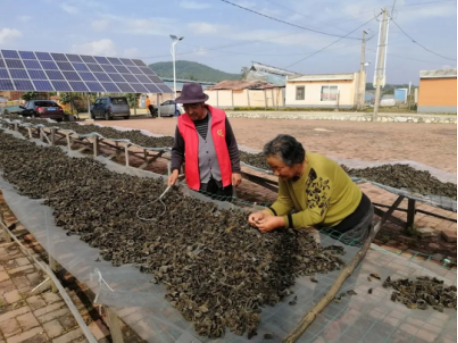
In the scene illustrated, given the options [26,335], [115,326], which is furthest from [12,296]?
[115,326]

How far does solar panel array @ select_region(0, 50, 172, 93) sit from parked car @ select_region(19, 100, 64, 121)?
1.01 m

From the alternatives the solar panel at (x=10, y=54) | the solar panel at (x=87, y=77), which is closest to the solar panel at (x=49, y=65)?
the solar panel at (x=10, y=54)

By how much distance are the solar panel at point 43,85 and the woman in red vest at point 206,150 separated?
18023 millimetres

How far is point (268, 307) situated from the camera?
5.06 feet

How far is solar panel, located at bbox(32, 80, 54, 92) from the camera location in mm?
18328

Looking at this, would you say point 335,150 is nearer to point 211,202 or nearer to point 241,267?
point 211,202

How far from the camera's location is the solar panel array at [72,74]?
18625mm

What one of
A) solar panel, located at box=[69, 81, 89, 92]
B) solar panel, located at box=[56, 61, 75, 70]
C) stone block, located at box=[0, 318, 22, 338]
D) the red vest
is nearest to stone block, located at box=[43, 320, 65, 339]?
stone block, located at box=[0, 318, 22, 338]

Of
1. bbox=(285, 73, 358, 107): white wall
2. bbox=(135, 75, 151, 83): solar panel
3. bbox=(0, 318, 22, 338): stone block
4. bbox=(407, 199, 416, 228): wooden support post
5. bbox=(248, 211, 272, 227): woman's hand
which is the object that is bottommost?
bbox=(0, 318, 22, 338): stone block

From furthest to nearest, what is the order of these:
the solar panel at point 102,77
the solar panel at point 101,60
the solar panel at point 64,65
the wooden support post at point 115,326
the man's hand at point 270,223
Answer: the solar panel at point 101,60
the solar panel at point 102,77
the solar panel at point 64,65
the man's hand at point 270,223
the wooden support post at point 115,326

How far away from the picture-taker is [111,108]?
70.8ft

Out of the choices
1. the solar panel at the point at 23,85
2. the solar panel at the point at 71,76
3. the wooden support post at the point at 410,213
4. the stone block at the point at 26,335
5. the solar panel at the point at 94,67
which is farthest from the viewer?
the solar panel at the point at 94,67

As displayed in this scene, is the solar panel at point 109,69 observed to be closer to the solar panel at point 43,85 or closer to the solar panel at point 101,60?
the solar panel at point 101,60

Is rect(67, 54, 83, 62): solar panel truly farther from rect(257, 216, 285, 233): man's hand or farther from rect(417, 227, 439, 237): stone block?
rect(257, 216, 285, 233): man's hand
